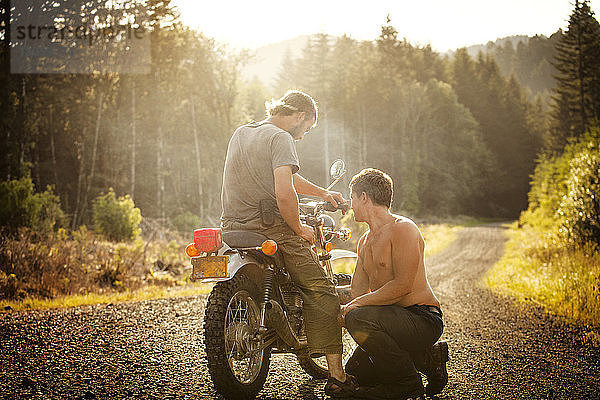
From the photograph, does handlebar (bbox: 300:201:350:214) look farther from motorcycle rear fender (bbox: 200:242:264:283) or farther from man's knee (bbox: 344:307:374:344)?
man's knee (bbox: 344:307:374:344)

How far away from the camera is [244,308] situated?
4055mm

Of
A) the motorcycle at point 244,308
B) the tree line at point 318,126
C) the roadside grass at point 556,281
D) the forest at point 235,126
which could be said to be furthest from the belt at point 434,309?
the tree line at point 318,126

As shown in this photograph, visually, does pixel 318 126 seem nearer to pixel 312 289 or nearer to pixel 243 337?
pixel 312 289

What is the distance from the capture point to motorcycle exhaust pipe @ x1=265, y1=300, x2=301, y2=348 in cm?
400

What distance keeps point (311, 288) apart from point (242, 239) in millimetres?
662

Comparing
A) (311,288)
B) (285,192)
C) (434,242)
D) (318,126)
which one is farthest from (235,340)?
(318,126)

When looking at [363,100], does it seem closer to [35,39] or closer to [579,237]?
[35,39]

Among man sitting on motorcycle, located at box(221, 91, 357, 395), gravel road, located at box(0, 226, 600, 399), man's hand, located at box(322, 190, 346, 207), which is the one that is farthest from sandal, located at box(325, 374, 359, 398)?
man's hand, located at box(322, 190, 346, 207)

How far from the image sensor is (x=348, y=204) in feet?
15.3

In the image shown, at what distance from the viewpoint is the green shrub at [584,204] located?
1336cm

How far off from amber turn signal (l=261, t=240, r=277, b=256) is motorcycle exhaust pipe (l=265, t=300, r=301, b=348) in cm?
42

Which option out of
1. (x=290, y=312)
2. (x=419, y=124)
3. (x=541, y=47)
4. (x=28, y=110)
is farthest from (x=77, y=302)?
(x=541, y=47)

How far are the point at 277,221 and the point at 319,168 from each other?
46693 millimetres

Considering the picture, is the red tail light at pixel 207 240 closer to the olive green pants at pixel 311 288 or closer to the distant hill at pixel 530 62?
the olive green pants at pixel 311 288
